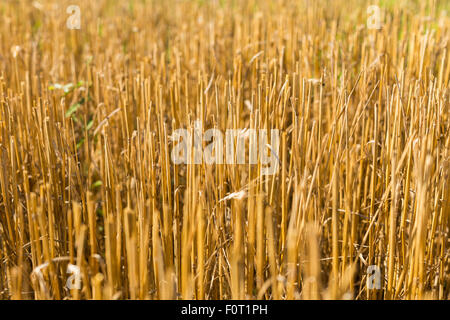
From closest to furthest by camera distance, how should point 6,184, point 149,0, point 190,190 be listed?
point 190,190, point 6,184, point 149,0

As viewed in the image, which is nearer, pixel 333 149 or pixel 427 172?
pixel 427 172

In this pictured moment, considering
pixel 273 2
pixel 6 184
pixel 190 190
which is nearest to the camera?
pixel 190 190

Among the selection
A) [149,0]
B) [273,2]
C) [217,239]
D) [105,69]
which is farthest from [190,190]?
[149,0]

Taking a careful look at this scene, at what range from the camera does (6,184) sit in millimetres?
1076

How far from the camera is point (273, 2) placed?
357 centimetres

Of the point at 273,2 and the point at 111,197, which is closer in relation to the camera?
the point at 111,197

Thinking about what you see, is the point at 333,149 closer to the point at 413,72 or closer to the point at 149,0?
the point at 413,72

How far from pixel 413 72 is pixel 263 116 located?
693mm

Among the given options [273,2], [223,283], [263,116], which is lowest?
[223,283]

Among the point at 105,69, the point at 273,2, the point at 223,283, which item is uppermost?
the point at 273,2
